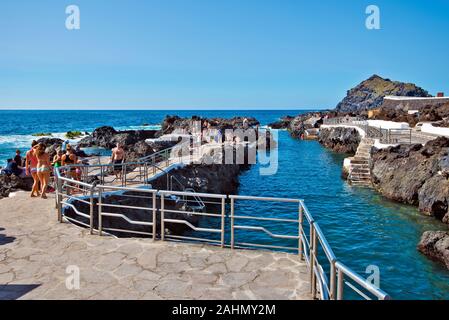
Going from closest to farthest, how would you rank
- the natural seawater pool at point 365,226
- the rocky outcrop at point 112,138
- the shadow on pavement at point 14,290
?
the shadow on pavement at point 14,290, the natural seawater pool at point 365,226, the rocky outcrop at point 112,138

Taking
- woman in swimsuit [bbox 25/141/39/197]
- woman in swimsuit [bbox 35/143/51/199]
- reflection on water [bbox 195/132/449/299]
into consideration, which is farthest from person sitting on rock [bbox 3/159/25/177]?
reflection on water [bbox 195/132/449/299]

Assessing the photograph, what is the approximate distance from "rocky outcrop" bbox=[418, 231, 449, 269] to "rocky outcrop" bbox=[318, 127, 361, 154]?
3136 cm

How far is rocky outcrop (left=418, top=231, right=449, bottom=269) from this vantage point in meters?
12.2

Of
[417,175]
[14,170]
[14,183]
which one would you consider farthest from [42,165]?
[417,175]

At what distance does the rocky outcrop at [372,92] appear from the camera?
124438 millimetres

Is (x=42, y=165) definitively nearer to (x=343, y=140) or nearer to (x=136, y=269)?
(x=136, y=269)

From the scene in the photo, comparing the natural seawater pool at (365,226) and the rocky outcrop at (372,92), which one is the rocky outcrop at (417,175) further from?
the rocky outcrop at (372,92)

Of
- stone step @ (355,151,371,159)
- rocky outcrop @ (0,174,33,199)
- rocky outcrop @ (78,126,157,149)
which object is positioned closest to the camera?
rocky outcrop @ (0,174,33,199)

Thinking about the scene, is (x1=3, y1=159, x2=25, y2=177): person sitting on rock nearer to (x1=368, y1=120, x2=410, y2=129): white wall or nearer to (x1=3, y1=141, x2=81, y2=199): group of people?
(x1=3, y1=141, x2=81, y2=199): group of people

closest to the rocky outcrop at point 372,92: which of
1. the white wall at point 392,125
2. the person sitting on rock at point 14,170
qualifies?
the white wall at point 392,125

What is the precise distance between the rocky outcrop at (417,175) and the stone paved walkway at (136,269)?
12.7 m

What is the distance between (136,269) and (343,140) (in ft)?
139

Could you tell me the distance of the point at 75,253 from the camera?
789cm
